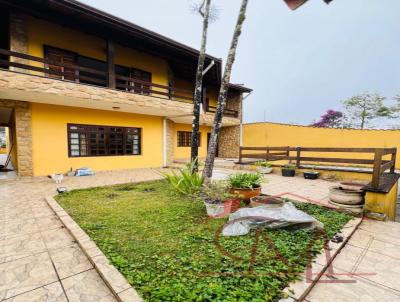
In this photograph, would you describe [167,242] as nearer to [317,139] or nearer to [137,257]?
[137,257]

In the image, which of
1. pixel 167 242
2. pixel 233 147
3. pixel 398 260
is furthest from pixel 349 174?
pixel 233 147

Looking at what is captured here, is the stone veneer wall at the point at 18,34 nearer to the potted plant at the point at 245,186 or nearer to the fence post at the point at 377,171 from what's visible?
the potted plant at the point at 245,186

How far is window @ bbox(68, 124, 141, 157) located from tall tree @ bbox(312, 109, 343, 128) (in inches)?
826

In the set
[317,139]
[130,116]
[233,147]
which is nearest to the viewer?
[130,116]

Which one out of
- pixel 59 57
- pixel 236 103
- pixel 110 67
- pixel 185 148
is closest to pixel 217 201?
pixel 110 67

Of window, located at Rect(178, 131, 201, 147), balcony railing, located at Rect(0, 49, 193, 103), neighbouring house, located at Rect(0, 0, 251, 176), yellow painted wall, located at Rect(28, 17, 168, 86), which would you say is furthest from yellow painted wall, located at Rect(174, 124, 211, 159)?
balcony railing, located at Rect(0, 49, 193, 103)

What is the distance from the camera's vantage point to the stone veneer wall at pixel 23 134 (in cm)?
715

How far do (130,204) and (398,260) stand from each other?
14.5ft

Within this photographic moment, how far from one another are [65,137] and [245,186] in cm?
796

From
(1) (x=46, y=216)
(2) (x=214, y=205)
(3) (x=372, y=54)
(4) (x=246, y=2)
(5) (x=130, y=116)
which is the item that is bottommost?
(1) (x=46, y=216)

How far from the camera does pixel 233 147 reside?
15.4 m

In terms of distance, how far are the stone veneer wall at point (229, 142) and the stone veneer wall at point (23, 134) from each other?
1191 centimetres

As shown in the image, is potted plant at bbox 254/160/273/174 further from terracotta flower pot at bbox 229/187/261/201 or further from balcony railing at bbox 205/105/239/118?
balcony railing at bbox 205/105/239/118

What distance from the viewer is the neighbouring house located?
21.5 feet
